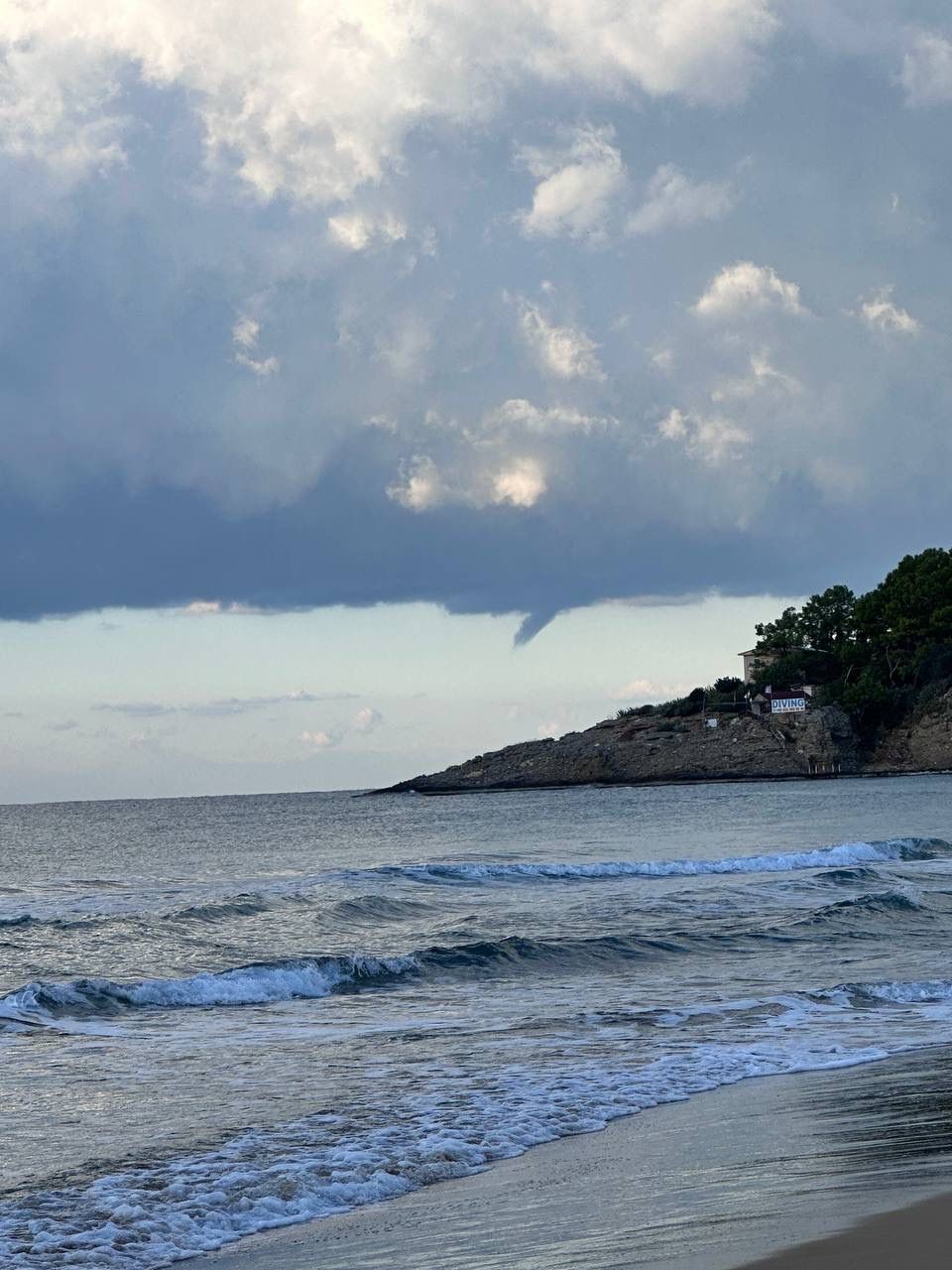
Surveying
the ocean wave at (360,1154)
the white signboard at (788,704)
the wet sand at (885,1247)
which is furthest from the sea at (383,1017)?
the white signboard at (788,704)

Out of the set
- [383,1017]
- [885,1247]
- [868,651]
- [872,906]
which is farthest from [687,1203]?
[868,651]

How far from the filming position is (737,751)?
124 meters

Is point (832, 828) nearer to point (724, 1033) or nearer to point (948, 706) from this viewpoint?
point (724, 1033)

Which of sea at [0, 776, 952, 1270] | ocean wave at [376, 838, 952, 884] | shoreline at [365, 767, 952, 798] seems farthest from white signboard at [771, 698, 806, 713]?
sea at [0, 776, 952, 1270]

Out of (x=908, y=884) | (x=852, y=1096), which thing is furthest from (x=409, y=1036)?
(x=908, y=884)

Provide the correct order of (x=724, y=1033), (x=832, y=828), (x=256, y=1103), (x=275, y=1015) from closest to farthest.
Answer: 1. (x=256, y=1103)
2. (x=724, y=1033)
3. (x=275, y=1015)
4. (x=832, y=828)

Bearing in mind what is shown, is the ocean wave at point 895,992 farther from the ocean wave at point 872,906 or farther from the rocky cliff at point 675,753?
the rocky cliff at point 675,753

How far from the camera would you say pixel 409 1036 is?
43.2 feet

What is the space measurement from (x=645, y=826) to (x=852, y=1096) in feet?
159

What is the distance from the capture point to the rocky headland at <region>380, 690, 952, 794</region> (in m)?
121

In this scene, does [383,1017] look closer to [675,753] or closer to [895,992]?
[895,992]

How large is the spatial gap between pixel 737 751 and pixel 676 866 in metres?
90.2

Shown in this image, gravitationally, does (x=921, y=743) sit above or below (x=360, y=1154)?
above

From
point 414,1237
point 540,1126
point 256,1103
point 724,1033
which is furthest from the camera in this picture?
point 724,1033
